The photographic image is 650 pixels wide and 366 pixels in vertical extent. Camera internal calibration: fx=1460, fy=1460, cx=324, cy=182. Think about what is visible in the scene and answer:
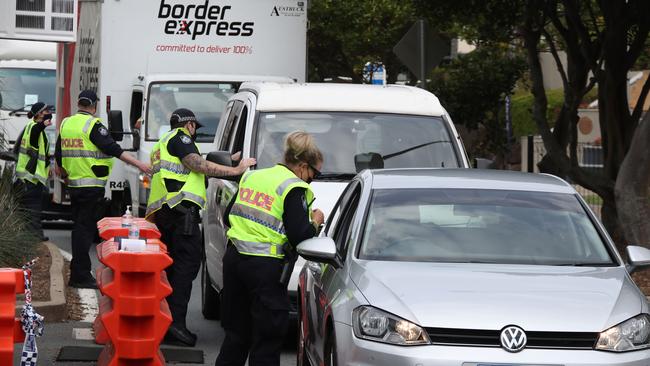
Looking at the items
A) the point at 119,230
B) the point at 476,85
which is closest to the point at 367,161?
the point at 119,230

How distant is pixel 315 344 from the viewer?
8133 millimetres

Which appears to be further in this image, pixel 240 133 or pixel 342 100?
pixel 240 133

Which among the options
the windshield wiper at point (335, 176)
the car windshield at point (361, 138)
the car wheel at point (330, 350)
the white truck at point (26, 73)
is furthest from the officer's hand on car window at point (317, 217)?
the white truck at point (26, 73)

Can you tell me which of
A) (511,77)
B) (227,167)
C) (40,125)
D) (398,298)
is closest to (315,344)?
(398,298)

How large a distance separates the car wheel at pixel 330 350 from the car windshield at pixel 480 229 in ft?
1.92

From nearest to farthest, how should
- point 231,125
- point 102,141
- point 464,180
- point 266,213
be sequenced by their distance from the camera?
point 266,213, point 464,180, point 231,125, point 102,141

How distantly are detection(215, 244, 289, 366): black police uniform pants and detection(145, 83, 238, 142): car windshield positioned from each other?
868cm

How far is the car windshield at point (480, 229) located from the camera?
7980 mm

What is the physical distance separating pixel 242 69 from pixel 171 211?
7.63m

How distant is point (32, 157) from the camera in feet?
53.7

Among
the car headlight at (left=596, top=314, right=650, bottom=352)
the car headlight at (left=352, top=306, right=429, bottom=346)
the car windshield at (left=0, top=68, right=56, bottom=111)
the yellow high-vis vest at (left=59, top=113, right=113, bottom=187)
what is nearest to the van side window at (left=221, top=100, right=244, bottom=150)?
the yellow high-vis vest at (left=59, top=113, right=113, bottom=187)

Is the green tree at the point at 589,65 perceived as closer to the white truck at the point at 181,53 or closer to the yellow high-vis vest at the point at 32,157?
the white truck at the point at 181,53

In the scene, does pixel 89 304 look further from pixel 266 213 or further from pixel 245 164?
pixel 266 213

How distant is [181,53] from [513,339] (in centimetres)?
1198
